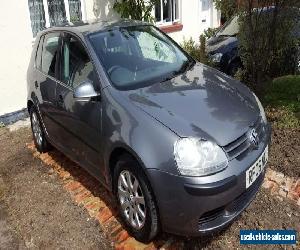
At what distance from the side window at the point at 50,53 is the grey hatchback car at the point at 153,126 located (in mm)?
29

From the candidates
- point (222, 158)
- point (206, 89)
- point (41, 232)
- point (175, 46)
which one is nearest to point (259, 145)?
point (222, 158)

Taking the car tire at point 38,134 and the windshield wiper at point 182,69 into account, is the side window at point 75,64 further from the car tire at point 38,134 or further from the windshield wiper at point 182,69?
the car tire at point 38,134

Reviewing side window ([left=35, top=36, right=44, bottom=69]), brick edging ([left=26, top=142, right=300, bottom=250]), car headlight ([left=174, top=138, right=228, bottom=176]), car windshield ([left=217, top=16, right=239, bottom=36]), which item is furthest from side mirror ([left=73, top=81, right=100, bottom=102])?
car windshield ([left=217, top=16, right=239, bottom=36])

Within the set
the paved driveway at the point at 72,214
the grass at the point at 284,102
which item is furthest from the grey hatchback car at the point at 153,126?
the grass at the point at 284,102

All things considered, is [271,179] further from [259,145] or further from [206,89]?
[206,89]

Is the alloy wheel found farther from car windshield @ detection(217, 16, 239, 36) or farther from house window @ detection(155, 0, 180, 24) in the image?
house window @ detection(155, 0, 180, 24)

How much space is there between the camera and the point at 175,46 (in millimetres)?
4609

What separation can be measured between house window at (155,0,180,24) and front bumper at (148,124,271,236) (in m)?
7.69

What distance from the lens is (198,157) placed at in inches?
113

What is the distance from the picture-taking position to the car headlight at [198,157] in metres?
2.84

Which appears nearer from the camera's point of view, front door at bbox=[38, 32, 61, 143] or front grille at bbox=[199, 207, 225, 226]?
front grille at bbox=[199, 207, 225, 226]

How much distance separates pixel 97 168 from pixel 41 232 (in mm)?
848

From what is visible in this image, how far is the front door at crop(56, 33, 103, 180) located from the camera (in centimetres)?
368

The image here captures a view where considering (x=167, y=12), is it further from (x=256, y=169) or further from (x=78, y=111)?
(x=256, y=169)
